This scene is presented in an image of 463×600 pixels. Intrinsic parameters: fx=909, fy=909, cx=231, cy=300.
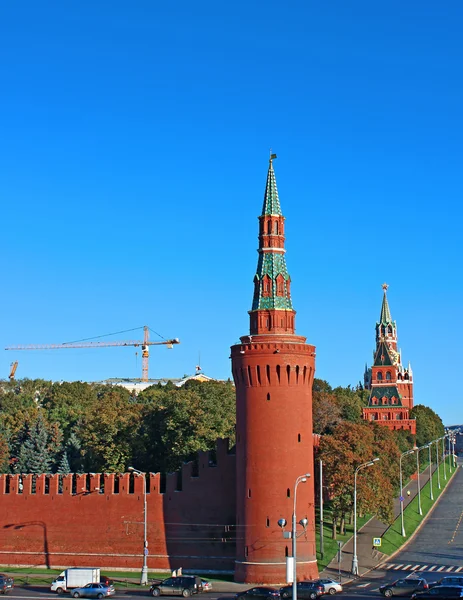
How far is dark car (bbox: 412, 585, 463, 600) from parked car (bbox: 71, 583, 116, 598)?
19285mm

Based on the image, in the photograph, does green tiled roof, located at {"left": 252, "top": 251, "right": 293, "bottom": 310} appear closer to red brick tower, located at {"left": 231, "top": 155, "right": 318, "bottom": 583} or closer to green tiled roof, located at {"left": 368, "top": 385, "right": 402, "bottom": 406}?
red brick tower, located at {"left": 231, "top": 155, "right": 318, "bottom": 583}

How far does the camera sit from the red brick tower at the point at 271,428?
6178 cm

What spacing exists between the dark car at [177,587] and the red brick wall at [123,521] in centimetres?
738

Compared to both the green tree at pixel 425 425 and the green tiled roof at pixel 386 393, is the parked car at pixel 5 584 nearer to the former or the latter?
the green tree at pixel 425 425

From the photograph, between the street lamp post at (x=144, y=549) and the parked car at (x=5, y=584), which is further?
the street lamp post at (x=144, y=549)

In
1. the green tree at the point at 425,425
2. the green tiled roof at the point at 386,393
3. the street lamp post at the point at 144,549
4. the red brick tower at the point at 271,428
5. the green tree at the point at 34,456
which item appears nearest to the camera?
the red brick tower at the point at 271,428

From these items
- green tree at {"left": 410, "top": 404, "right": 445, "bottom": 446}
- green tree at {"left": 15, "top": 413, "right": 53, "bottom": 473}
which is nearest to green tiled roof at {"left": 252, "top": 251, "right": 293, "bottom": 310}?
green tree at {"left": 15, "top": 413, "right": 53, "bottom": 473}

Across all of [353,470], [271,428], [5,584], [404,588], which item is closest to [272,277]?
[271,428]

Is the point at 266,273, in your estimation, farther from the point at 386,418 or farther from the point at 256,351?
the point at 386,418

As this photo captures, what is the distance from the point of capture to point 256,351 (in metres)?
64.4

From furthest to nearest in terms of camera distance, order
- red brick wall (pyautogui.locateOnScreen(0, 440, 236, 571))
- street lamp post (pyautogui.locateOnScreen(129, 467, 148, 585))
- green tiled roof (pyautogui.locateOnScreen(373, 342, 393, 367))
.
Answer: green tiled roof (pyautogui.locateOnScreen(373, 342, 393, 367)) < red brick wall (pyautogui.locateOnScreen(0, 440, 236, 571)) < street lamp post (pyautogui.locateOnScreen(129, 467, 148, 585))

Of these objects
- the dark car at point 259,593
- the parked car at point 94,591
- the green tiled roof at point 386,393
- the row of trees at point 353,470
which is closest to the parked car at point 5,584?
the parked car at point 94,591

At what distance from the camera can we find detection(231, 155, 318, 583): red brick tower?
203ft

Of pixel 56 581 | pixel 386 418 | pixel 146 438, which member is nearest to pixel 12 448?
pixel 146 438
